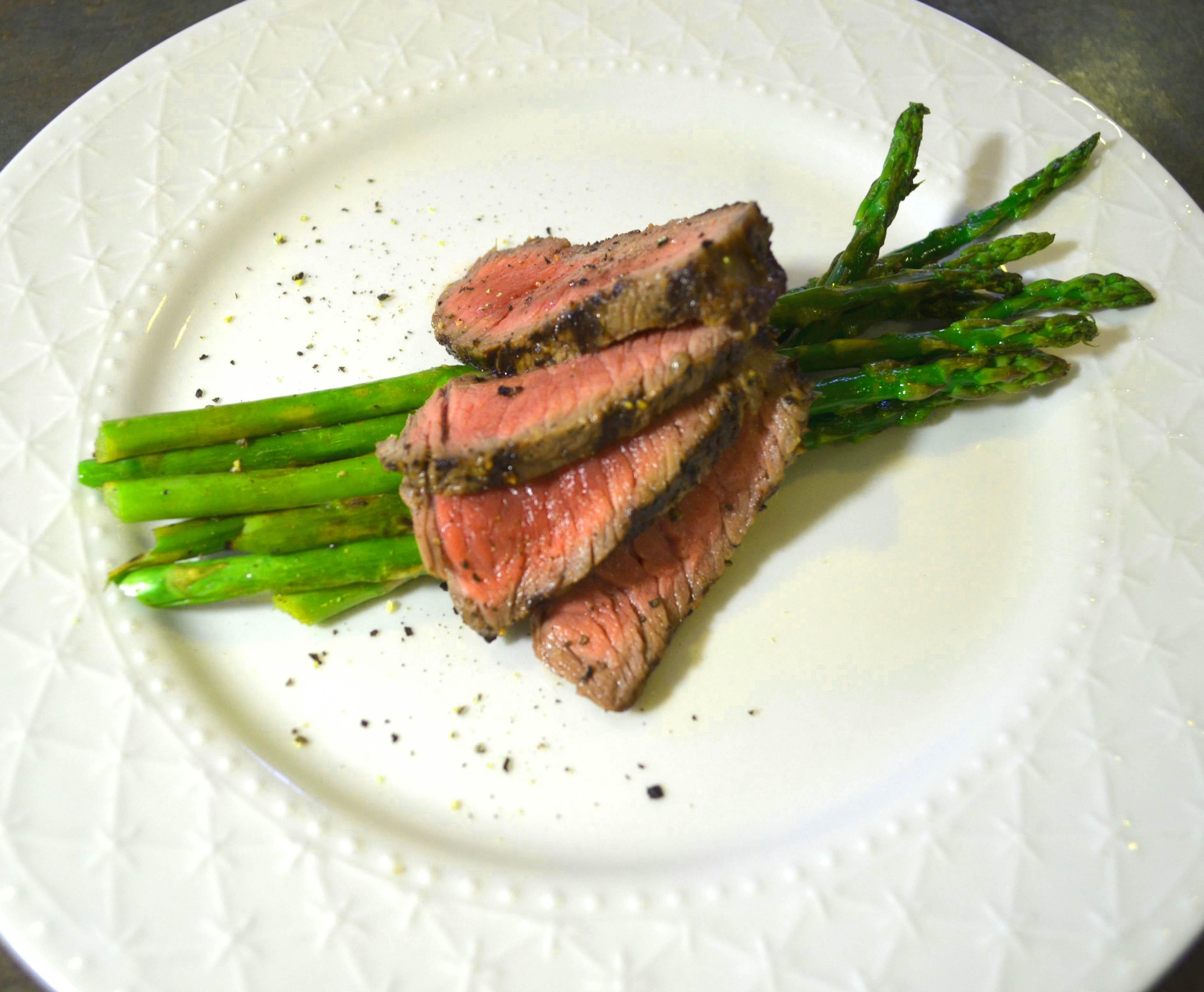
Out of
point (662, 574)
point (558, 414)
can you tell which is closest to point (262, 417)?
point (558, 414)

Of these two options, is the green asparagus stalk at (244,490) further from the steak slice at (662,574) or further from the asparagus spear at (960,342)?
the asparagus spear at (960,342)

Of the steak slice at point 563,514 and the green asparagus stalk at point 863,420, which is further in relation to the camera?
the green asparagus stalk at point 863,420

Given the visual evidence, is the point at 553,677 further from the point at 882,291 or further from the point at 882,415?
the point at 882,291

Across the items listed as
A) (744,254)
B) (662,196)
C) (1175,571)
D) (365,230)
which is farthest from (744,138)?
(1175,571)

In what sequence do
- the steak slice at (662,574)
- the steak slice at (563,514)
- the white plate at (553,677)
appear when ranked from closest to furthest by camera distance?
the white plate at (553,677) < the steak slice at (563,514) < the steak slice at (662,574)

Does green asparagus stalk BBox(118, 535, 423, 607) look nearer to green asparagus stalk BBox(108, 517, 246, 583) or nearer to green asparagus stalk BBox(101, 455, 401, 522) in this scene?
green asparagus stalk BBox(108, 517, 246, 583)

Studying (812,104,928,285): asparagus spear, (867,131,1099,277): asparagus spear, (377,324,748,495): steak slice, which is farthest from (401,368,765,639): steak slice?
(867,131,1099,277): asparagus spear

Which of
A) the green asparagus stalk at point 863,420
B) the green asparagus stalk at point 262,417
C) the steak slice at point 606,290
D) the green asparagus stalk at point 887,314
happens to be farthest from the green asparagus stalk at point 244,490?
the green asparagus stalk at point 887,314
